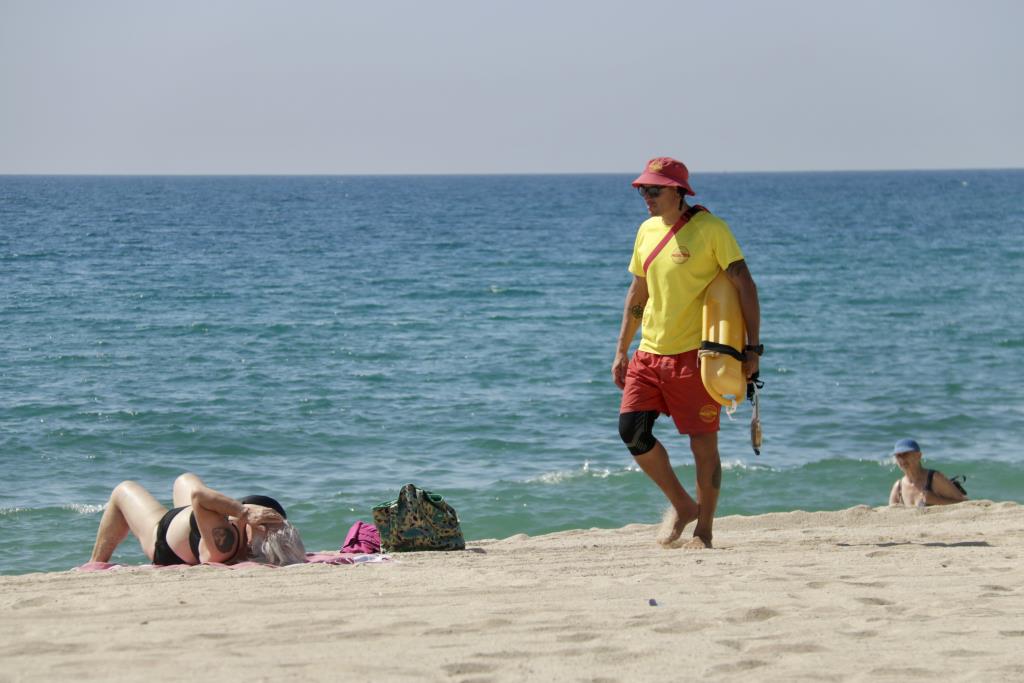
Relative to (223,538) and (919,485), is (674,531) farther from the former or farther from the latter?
(919,485)

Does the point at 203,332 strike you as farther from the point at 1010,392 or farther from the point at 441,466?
the point at 1010,392

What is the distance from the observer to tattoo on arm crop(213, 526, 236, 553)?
235 inches

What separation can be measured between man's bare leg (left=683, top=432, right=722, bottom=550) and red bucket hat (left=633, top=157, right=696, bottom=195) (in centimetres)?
123

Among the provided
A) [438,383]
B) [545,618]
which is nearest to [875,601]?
[545,618]

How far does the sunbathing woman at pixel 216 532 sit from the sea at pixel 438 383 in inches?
108

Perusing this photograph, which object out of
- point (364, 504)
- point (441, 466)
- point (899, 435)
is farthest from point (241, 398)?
point (899, 435)

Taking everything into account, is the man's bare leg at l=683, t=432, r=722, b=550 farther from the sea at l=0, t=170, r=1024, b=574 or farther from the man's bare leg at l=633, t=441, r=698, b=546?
the sea at l=0, t=170, r=1024, b=574

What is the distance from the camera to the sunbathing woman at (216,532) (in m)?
5.96

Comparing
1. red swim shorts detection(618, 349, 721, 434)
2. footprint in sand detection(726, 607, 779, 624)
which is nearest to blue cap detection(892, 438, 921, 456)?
red swim shorts detection(618, 349, 721, 434)

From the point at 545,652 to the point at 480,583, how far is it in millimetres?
1024

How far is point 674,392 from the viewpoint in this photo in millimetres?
6133

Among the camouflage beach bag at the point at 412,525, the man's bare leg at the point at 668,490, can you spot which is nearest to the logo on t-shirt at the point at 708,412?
the man's bare leg at the point at 668,490

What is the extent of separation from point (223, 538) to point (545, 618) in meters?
1.97

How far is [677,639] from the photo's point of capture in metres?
4.47
